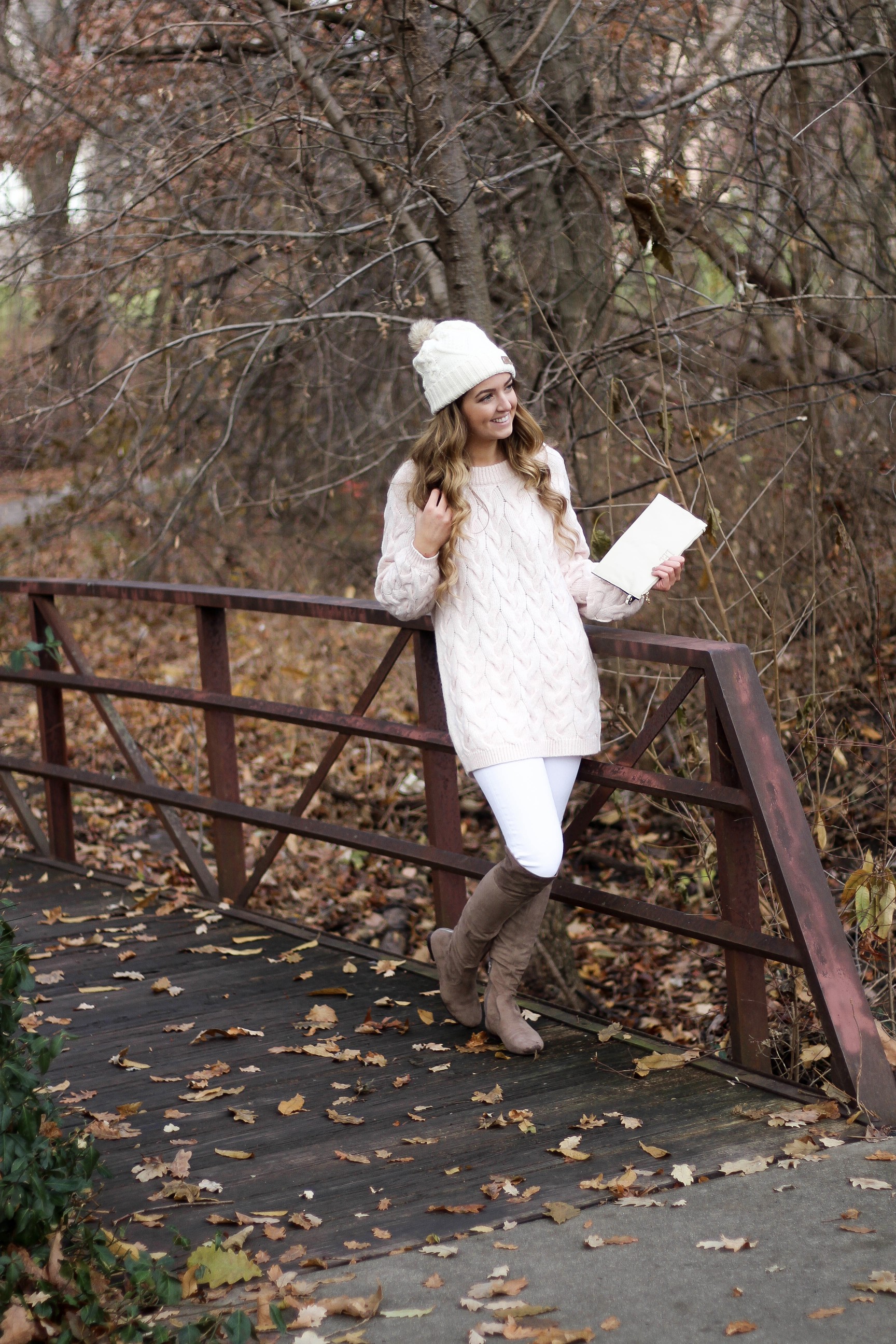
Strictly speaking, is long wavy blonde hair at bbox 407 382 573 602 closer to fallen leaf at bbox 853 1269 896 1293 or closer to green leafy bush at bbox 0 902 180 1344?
green leafy bush at bbox 0 902 180 1344

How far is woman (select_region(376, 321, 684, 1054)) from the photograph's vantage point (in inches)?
160

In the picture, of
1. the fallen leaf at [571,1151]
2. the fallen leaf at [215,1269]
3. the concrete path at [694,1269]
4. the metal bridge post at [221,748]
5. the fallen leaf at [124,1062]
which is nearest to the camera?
the concrete path at [694,1269]

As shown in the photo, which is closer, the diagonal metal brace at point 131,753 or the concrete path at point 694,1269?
the concrete path at point 694,1269

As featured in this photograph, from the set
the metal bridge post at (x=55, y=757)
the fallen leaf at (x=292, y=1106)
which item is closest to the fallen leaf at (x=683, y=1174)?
the fallen leaf at (x=292, y=1106)

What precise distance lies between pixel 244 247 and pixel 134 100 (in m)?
1.00

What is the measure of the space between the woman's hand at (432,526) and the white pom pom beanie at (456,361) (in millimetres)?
316

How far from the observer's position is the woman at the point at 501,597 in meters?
4.07

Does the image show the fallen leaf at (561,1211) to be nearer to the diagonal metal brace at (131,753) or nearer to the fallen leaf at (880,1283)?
the fallen leaf at (880,1283)

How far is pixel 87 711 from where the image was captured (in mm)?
12000

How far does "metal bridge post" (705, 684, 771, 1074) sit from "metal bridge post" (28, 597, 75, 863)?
375 cm

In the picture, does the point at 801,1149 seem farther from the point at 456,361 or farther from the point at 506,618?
the point at 456,361

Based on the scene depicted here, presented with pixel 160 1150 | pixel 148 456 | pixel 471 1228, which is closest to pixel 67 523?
pixel 148 456

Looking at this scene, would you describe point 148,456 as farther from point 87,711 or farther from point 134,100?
point 87,711

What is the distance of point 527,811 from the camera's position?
160 inches
